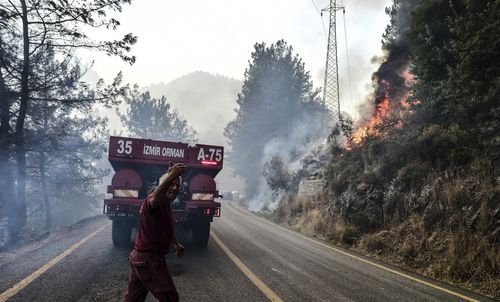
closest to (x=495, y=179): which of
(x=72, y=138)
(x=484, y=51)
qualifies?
(x=484, y=51)

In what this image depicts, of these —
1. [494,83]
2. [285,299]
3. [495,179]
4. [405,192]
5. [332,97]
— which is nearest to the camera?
[285,299]

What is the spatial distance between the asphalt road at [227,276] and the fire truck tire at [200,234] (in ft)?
0.87

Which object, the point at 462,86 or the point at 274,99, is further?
the point at 274,99

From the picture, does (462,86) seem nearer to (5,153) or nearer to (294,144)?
(5,153)

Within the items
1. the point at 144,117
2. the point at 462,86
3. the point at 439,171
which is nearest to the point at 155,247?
the point at 439,171

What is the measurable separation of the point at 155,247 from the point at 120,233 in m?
5.87

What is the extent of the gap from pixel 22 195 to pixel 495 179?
16423 mm

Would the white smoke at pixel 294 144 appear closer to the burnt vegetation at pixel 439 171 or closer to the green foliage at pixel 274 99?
the green foliage at pixel 274 99

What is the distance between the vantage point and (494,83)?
9961 mm

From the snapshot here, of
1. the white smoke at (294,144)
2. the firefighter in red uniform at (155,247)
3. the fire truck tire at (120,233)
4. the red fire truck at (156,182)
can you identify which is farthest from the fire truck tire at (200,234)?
the white smoke at (294,144)

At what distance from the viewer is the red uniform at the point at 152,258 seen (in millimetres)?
3385

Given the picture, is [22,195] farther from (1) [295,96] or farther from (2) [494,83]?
(1) [295,96]

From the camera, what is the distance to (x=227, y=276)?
20.7 ft

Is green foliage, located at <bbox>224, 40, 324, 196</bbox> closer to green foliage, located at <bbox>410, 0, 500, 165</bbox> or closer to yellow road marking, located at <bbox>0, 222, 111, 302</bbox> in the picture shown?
green foliage, located at <bbox>410, 0, 500, 165</bbox>
